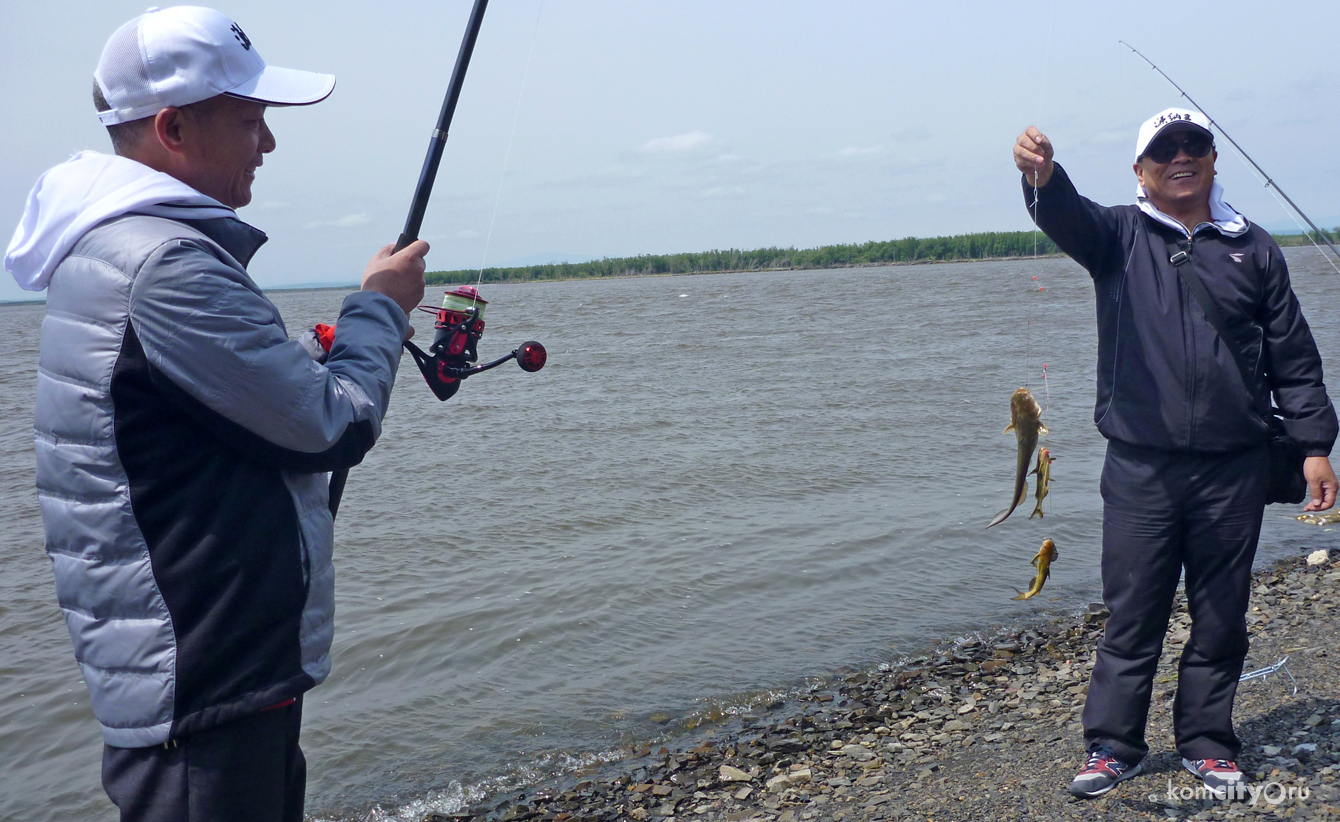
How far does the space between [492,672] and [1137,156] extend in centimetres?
493

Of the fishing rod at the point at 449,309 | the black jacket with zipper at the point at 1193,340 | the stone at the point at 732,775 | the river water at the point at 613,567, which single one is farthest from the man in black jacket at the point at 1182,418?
the river water at the point at 613,567

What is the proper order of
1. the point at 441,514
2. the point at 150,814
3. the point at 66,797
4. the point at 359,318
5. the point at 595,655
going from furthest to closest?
the point at 441,514 < the point at 595,655 < the point at 66,797 < the point at 359,318 < the point at 150,814

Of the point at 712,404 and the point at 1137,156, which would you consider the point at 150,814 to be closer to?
the point at 1137,156

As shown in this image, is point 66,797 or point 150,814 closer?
point 150,814

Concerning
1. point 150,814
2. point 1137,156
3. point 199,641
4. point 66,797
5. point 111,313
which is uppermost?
point 1137,156

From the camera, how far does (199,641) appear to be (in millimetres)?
1816

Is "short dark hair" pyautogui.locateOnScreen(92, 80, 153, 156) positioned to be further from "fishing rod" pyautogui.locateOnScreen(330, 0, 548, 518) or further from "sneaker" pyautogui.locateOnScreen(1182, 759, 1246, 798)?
"sneaker" pyautogui.locateOnScreen(1182, 759, 1246, 798)

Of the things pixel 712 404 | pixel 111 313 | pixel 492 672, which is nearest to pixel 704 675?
pixel 492 672

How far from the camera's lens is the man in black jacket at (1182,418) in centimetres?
327

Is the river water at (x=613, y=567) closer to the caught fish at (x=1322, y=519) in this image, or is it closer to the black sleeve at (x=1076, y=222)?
the caught fish at (x=1322, y=519)

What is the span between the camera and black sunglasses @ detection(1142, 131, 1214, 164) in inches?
134

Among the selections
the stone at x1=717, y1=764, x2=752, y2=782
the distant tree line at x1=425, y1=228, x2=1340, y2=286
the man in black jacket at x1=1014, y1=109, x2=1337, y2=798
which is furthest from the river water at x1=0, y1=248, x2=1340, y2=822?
the distant tree line at x1=425, y1=228, x2=1340, y2=286

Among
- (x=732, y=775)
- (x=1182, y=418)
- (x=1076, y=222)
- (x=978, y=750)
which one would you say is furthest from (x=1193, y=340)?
(x=732, y=775)

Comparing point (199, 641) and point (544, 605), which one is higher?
point (199, 641)
